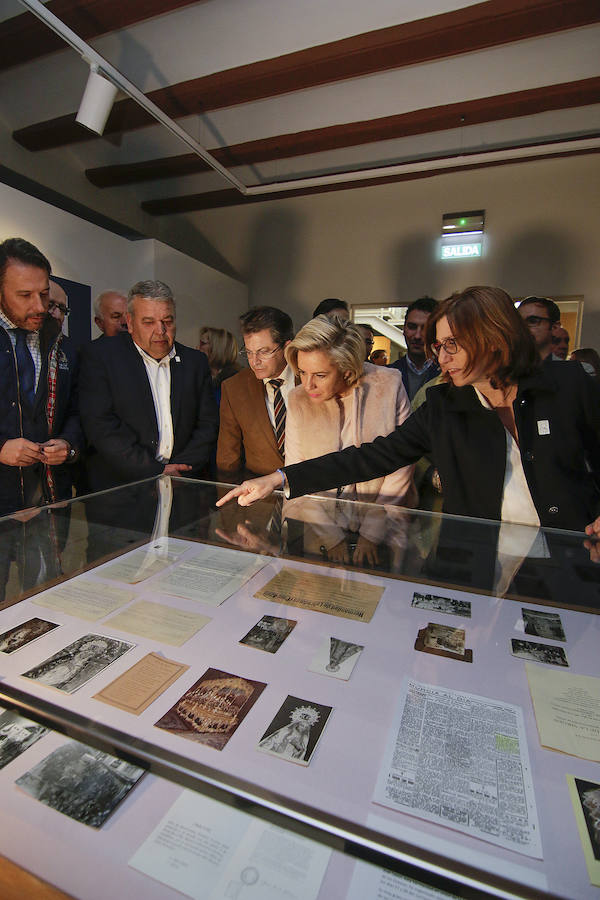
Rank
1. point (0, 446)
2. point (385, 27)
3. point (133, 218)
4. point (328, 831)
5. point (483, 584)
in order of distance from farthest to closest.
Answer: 1. point (133, 218)
2. point (385, 27)
3. point (0, 446)
4. point (483, 584)
5. point (328, 831)

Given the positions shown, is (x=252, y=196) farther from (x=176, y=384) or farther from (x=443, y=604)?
(x=443, y=604)

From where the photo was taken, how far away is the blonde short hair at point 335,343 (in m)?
1.83

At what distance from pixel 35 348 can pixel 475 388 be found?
186cm

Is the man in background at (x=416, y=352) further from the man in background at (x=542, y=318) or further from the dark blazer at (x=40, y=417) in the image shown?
the dark blazer at (x=40, y=417)

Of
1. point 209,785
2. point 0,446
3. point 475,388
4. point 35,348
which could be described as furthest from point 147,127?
point 209,785

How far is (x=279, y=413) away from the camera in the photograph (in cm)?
234

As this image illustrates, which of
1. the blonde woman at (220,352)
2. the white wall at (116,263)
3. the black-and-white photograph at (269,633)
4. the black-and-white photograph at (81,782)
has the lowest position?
the black-and-white photograph at (81,782)

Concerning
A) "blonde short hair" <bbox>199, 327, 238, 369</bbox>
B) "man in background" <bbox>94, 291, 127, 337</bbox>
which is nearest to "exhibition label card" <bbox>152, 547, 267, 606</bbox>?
"blonde short hair" <bbox>199, 327, 238, 369</bbox>

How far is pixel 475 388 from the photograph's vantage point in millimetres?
1577

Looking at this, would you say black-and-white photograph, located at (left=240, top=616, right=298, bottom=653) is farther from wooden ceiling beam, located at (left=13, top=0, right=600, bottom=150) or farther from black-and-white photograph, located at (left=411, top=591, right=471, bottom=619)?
wooden ceiling beam, located at (left=13, top=0, right=600, bottom=150)

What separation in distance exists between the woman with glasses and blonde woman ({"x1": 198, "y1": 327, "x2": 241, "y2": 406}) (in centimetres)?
205

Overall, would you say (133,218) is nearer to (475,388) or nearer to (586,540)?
(475,388)

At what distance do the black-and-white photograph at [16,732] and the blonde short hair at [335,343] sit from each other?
4.69 feet

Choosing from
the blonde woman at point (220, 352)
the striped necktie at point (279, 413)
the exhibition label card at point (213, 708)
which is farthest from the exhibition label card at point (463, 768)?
the blonde woman at point (220, 352)
